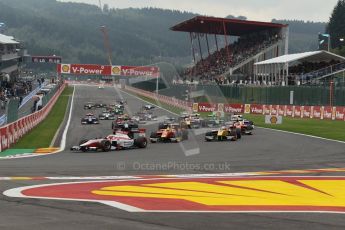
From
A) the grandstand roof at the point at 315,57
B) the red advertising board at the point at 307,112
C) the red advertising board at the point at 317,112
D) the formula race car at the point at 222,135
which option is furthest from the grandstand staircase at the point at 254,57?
the formula race car at the point at 222,135

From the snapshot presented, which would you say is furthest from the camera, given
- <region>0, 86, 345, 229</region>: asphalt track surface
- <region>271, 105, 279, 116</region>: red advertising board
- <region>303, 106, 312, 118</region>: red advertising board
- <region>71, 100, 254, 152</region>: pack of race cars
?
<region>271, 105, 279, 116</region>: red advertising board

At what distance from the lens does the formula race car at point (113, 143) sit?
20.1 metres

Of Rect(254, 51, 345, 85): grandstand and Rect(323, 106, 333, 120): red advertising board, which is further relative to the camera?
Rect(254, 51, 345, 85): grandstand

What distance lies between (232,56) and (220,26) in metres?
4.78

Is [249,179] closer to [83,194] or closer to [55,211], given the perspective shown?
[83,194]

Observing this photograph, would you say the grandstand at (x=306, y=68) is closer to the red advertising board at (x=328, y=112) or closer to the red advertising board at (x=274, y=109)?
the red advertising board at (x=274, y=109)

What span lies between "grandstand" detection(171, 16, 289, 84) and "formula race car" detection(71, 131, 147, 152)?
4755cm

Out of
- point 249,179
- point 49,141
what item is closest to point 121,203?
point 249,179

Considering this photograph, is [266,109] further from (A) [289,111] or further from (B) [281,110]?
(A) [289,111]

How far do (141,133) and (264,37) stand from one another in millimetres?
62371

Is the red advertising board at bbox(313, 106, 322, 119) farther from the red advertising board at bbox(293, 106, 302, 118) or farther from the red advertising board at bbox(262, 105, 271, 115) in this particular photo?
the red advertising board at bbox(262, 105, 271, 115)

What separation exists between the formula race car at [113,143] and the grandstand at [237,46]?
4755 centimetres

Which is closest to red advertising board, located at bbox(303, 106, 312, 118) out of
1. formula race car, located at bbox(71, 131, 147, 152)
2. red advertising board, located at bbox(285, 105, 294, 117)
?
red advertising board, located at bbox(285, 105, 294, 117)

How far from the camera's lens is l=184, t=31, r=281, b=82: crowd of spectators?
7840cm
